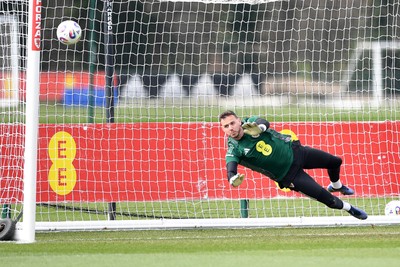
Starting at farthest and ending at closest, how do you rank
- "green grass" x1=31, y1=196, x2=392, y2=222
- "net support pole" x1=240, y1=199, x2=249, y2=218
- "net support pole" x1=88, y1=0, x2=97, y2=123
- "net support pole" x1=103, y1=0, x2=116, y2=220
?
1. "green grass" x1=31, y1=196, x2=392, y2=222
2. "net support pole" x1=88, y1=0, x2=97, y2=123
3. "net support pole" x1=103, y1=0, x2=116, y2=220
4. "net support pole" x1=240, y1=199, x2=249, y2=218

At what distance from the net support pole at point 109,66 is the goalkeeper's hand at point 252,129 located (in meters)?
3.17

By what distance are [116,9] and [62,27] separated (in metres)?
3.80

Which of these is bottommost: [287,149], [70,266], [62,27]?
[70,266]

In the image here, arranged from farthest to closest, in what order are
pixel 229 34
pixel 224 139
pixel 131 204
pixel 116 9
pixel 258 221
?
pixel 229 34 → pixel 116 9 → pixel 131 204 → pixel 224 139 → pixel 258 221

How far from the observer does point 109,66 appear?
552 inches

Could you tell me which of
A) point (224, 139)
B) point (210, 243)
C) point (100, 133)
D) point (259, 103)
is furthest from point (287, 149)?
point (259, 103)

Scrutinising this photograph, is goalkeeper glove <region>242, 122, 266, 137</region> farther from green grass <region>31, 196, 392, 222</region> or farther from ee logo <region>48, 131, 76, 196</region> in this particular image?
ee logo <region>48, 131, 76, 196</region>

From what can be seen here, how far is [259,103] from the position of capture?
21.5 metres

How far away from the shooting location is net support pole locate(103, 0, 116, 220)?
552 inches

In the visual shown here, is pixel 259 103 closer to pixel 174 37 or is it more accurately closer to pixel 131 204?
pixel 174 37

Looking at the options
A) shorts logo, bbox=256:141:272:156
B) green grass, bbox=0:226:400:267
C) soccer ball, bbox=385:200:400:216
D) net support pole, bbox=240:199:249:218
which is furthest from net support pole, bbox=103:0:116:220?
soccer ball, bbox=385:200:400:216

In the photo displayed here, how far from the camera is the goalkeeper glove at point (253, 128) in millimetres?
11523

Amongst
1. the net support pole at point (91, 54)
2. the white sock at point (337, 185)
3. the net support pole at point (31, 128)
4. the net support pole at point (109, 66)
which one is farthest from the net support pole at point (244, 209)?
the net support pole at point (31, 128)

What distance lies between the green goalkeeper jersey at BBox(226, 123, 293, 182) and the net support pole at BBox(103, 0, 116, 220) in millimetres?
3029
